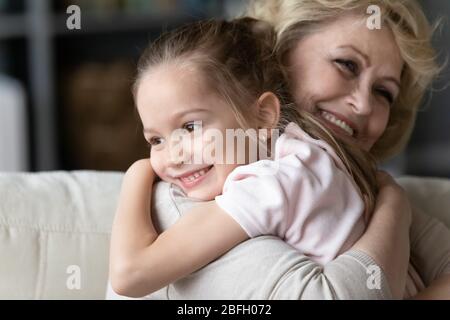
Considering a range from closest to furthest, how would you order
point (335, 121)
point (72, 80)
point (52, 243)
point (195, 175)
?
point (195, 175) < point (335, 121) < point (52, 243) < point (72, 80)

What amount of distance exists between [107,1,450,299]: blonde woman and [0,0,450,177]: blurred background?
2.08 meters

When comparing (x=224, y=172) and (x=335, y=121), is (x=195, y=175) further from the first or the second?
(x=335, y=121)

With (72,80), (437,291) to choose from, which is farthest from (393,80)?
(72,80)

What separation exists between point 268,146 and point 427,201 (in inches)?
18.4

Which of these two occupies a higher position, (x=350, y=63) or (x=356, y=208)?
(x=350, y=63)

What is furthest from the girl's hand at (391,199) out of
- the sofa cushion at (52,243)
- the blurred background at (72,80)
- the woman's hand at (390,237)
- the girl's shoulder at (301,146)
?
the blurred background at (72,80)

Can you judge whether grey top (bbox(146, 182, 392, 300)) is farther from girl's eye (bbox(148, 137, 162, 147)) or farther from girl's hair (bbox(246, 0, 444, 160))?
girl's hair (bbox(246, 0, 444, 160))

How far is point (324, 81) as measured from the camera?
104cm

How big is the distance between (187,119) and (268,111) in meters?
0.11

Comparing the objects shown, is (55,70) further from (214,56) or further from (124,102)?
(214,56)

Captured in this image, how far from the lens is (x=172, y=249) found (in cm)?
86

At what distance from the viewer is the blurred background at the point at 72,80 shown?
3180mm

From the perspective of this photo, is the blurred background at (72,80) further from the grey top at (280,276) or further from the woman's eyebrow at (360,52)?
Answer: the grey top at (280,276)
